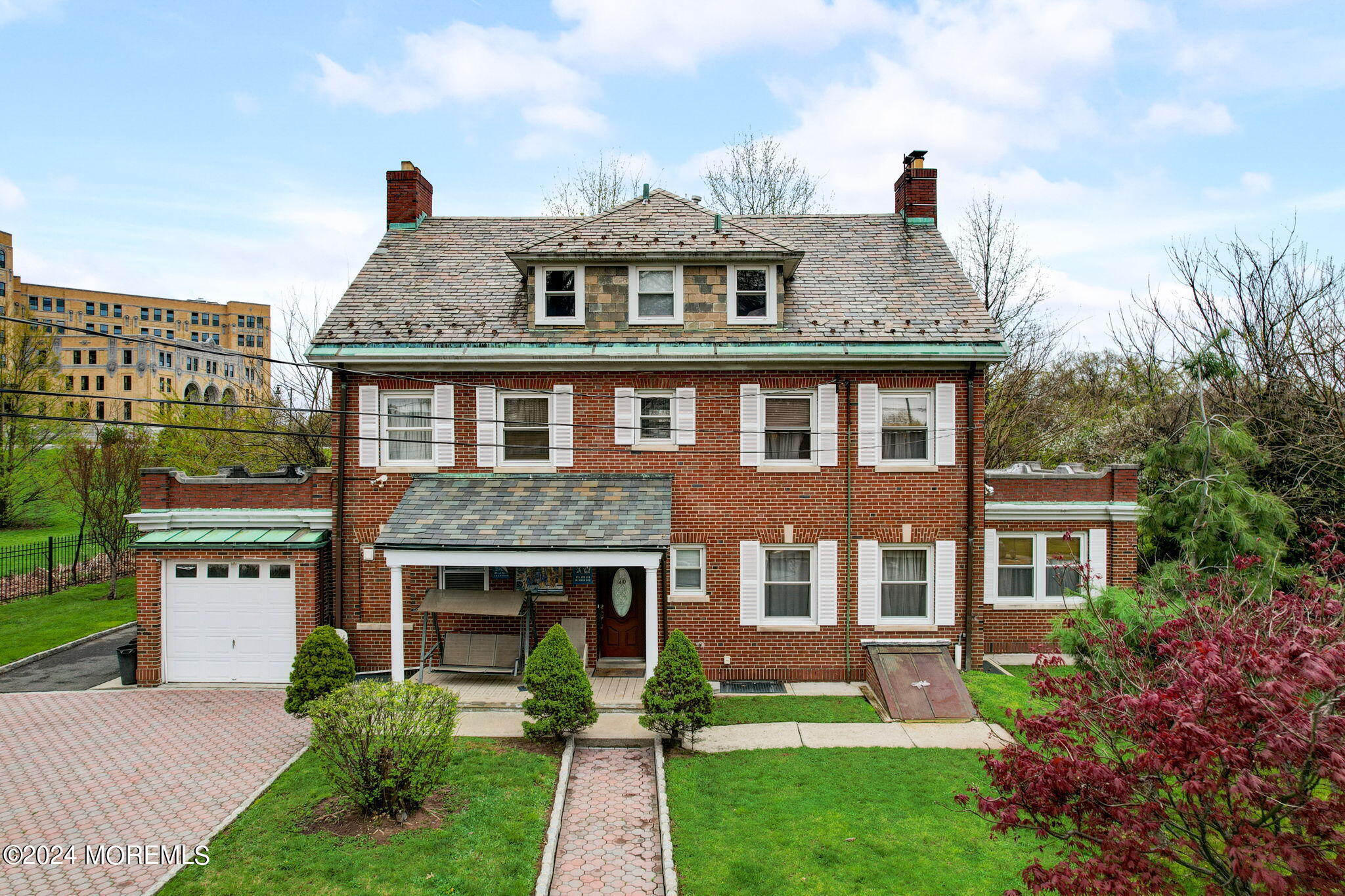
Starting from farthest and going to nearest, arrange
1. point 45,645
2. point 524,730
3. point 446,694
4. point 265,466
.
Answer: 1. point 265,466
2. point 45,645
3. point 524,730
4. point 446,694

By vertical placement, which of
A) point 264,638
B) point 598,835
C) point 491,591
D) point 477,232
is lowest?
point 598,835

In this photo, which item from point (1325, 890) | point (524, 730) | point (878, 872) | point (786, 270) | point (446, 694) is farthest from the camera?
point (786, 270)

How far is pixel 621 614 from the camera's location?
14820 mm

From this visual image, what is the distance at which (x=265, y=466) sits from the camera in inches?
1068

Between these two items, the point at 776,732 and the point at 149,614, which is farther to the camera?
the point at 149,614

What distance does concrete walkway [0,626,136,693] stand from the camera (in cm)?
1416

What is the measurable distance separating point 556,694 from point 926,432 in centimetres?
844

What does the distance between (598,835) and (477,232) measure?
13.8m

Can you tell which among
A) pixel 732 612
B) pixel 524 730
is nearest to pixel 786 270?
pixel 732 612

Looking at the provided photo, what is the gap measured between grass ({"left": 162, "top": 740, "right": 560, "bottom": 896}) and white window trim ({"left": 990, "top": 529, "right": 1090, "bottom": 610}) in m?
10.3

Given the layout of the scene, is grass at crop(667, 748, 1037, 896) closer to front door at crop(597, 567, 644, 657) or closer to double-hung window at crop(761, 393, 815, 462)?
front door at crop(597, 567, 644, 657)

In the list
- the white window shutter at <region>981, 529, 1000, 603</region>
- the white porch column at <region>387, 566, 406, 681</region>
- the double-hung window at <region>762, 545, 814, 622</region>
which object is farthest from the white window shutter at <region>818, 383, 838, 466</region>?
the white porch column at <region>387, 566, 406, 681</region>

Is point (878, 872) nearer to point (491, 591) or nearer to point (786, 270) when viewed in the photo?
point (491, 591)

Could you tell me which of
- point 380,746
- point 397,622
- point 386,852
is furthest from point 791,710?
point 397,622
